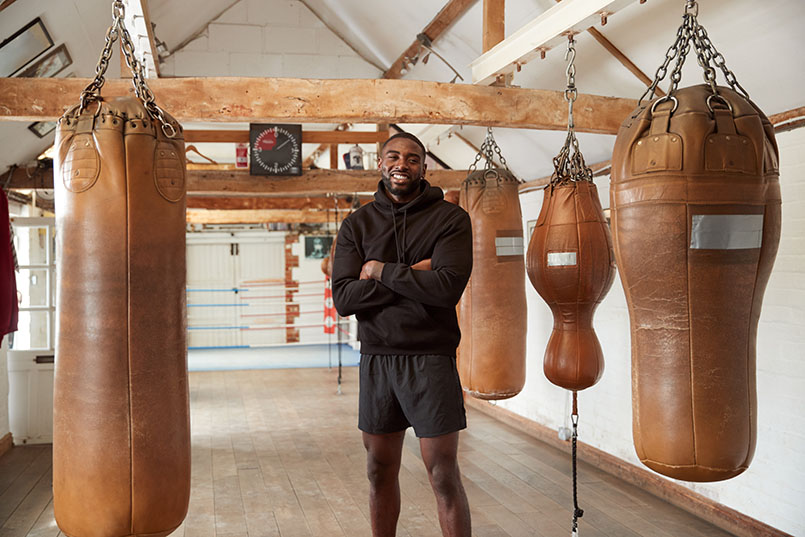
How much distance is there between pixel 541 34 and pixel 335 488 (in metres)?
2.86

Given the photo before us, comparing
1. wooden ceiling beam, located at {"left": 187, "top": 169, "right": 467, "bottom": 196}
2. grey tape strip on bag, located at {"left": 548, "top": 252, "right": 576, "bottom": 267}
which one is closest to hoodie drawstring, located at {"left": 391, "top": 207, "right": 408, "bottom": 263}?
grey tape strip on bag, located at {"left": 548, "top": 252, "right": 576, "bottom": 267}

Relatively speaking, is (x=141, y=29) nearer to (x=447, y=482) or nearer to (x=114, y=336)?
(x=114, y=336)

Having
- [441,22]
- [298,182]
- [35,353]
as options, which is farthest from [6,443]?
[441,22]

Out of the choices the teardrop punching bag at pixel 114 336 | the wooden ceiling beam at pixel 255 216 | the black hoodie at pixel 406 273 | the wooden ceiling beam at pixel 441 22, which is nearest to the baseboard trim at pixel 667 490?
the black hoodie at pixel 406 273

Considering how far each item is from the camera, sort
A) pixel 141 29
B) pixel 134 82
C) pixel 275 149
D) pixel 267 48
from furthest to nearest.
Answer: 1. pixel 267 48
2. pixel 275 149
3. pixel 141 29
4. pixel 134 82

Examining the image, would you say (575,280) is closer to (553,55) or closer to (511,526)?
(511,526)

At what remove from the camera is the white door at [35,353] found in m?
5.23

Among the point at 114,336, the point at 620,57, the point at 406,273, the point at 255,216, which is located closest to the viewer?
the point at 114,336

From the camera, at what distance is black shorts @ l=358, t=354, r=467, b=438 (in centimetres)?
222

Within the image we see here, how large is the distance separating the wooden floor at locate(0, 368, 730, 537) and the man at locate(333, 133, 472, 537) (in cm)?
120

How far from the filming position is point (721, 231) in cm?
166

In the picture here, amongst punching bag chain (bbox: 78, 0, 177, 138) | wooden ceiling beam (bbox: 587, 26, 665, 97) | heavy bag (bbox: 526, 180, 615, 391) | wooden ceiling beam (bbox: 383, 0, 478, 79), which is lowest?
heavy bag (bbox: 526, 180, 615, 391)

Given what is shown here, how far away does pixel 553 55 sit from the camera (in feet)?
13.7

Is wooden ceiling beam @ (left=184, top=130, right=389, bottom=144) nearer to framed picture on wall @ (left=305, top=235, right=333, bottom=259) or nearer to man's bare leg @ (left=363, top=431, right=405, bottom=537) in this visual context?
man's bare leg @ (left=363, top=431, right=405, bottom=537)
